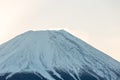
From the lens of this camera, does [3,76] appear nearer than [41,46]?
Yes

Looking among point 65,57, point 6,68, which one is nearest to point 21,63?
point 6,68

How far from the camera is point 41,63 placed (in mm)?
21547

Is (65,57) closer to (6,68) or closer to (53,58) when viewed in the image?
(53,58)

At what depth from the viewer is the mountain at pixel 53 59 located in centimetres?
2075

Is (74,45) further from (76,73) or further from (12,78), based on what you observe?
(12,78)

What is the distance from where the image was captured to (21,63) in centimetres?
2134

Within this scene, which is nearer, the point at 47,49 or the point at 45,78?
the point at 45,78

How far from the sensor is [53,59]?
21.7 meters

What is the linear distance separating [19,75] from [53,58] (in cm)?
194

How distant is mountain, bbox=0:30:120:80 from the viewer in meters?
20.8

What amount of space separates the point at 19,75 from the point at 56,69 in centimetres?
156

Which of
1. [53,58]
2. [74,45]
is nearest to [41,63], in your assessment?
[53,58]

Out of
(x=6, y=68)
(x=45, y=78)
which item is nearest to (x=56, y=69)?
(x=45, y=78)

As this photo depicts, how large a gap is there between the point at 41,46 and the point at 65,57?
3.88 ft
